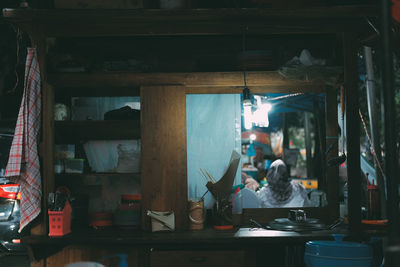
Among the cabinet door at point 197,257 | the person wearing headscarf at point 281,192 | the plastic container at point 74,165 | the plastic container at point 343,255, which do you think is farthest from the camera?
the person wearing headscarf at point 281,192

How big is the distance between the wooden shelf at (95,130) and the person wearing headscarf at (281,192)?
277cm

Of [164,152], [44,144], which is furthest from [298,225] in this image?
[44,144]

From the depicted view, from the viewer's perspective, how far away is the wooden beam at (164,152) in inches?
162

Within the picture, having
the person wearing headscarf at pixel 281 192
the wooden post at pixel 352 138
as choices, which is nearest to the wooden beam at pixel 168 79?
the wooden post at pixel 352 138

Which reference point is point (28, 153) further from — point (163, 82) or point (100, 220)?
point (163, 82)

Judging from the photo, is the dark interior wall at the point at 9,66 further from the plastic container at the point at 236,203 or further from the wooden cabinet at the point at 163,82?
the plastic container at the point at 236,203

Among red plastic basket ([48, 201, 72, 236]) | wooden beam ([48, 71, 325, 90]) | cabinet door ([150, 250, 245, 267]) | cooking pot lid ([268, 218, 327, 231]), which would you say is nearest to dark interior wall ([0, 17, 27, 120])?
wooden beam ([48, 71, 325, 90])

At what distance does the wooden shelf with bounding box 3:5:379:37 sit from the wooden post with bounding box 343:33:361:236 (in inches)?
16.0

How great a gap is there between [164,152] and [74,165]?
3.48ft

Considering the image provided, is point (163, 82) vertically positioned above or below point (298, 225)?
above

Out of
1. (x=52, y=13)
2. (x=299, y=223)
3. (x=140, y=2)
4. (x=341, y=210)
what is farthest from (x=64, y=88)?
(x=341, y=210)

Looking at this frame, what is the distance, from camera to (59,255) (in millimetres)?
3893

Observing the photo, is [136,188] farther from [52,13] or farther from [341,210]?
[341,210]

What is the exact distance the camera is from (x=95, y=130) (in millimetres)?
4473
